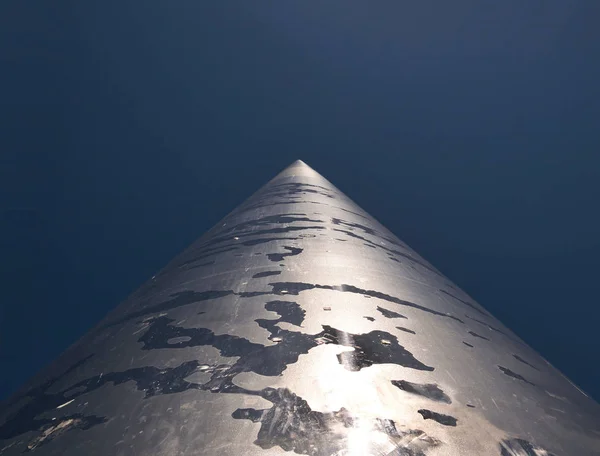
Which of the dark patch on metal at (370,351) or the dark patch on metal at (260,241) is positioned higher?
the dark patch on metal at (260,241)

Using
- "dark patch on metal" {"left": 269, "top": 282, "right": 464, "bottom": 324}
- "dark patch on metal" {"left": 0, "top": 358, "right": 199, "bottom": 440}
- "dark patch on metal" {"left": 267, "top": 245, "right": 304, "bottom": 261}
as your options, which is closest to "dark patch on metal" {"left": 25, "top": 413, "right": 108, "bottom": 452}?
"dark patch on metal" {"left": 0, "top": 358, "right": 199, "bottom": 440}

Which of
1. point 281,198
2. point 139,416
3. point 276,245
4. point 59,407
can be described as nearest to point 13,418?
point 59,407

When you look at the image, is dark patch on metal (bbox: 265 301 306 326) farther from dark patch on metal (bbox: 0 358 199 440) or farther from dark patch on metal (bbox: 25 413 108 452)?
dark patch on metal (bbox: 25 413 108 452)

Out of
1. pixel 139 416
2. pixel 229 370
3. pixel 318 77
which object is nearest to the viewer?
pixel 139 416

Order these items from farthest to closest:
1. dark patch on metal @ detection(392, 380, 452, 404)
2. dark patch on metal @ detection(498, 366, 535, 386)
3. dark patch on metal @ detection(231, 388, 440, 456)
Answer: dark patch on metal @ detection(498, 366, 535, 386)
dark patch on metal @ detection(392, 380, 452, 404)
dark patch on metal @ detection(231, 388, 440, 456)

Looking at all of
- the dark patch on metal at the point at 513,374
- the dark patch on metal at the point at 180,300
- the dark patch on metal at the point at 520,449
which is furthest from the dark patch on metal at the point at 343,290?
the dark patch on metal at the point at 520,449

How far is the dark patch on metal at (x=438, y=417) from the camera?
0.60 metres

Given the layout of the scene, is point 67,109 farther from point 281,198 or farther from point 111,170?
point 281,198

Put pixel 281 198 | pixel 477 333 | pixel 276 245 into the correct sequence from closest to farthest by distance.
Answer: pixel 477 333 < pixel 276 245 < pixel 281 198

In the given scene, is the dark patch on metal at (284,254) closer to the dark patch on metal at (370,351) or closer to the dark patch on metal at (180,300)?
the dark patch on metal at (180,300)

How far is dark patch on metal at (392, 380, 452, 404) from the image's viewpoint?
2.17ft

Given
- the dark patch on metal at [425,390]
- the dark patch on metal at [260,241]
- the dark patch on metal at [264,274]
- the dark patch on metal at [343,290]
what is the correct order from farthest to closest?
the dark patch on metal at [260,241] < the dark patch on metal at [264,274] < the dark patch on metal at [343,290] < the dark patch on metal at [425,390]

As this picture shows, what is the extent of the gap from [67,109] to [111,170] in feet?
8.87

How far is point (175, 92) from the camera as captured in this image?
17.1 meters
